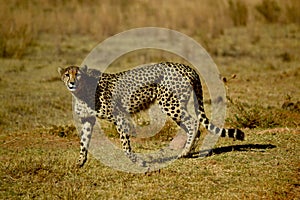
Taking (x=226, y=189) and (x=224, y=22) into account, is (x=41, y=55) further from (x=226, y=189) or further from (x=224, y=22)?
(x=226, y=189)

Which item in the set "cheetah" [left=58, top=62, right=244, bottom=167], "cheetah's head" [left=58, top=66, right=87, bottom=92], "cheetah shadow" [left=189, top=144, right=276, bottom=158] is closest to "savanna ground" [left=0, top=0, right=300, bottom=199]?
"cheetah shadow" [left=189, top=144, right=276, bottom=158]

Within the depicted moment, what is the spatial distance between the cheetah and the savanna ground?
1.00ft

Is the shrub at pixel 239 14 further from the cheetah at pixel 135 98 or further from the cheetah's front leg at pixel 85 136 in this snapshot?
the cheetah's front leg at pixel 85 136

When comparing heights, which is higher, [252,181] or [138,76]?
[138,76]

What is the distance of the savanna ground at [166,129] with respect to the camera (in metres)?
5.41

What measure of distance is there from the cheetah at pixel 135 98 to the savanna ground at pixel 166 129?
306mm

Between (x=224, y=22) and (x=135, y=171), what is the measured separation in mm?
12737

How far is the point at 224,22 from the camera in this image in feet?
59.3

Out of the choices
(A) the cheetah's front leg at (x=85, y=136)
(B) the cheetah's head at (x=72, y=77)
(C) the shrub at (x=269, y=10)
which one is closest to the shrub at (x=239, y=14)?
(C) the shrub at (x=269, y=10)

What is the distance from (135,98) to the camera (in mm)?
6246

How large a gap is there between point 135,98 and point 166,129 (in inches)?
49.7

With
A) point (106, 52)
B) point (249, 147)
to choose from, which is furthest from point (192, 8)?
point (249, 147)

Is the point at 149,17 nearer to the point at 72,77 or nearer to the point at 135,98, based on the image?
the point at 135,98

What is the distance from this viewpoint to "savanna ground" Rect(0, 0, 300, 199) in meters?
5.41
